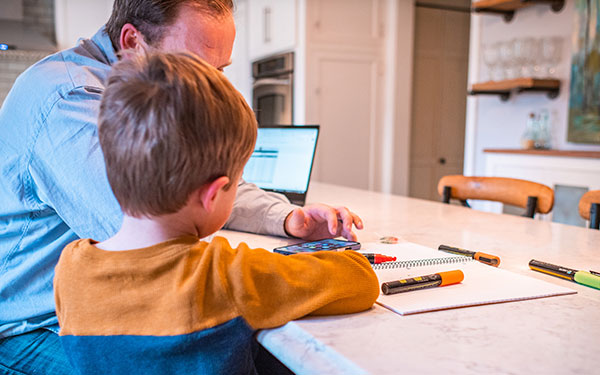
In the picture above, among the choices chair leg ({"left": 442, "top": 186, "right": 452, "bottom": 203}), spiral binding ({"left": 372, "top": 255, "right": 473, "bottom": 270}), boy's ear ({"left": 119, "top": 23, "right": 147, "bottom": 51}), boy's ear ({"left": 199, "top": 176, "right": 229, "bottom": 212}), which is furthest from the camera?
chair leg ({"left": 442, "top": 186, "right": 452, "bottom": 203})

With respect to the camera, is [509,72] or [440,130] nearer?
[509,72]

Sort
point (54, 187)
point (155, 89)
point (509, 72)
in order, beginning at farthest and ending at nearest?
point (509, 72)
point (54, 187)
point (155, 89)

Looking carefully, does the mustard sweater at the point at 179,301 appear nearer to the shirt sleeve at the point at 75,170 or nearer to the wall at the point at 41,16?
the shirt sleeve at the point at 75,170

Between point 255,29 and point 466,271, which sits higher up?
point 255,29

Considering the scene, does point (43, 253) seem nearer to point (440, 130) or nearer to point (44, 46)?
point (440, 130)

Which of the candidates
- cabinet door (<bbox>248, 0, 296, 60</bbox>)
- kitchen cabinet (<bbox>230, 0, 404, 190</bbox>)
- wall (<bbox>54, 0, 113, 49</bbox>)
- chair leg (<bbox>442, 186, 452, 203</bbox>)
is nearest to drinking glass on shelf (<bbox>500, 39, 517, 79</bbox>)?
kitchen cabinet (<bbox>230, 0, 404, 190</bbox>)

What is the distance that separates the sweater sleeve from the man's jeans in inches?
17.2

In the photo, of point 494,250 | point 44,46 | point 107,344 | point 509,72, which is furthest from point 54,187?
point 44,46

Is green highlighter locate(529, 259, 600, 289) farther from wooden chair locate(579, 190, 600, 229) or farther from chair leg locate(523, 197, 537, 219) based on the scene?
chair leg locate(523, 197, 537, 219)

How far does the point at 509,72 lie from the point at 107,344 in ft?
10.0

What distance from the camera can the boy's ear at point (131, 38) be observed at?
972 millimetres

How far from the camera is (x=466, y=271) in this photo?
0.84 meters

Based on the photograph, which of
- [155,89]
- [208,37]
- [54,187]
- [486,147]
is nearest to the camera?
[155,89]

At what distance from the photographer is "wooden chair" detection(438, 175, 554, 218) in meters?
1.63
